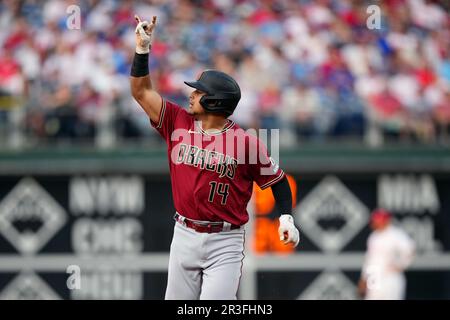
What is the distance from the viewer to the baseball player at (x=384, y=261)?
1151 cm

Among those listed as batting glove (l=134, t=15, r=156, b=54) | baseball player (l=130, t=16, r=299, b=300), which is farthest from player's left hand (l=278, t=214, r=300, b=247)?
batting glove (l=134, t=15, r=156, b=54)

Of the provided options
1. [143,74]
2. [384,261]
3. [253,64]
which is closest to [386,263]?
[384,261]

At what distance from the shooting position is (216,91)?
18.7ft

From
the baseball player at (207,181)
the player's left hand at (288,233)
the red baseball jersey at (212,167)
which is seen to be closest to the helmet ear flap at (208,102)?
the baseball player at (207,181)

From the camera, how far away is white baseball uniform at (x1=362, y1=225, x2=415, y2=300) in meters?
11.6

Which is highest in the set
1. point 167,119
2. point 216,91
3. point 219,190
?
point 216,91

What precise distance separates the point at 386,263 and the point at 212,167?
6.37 meters

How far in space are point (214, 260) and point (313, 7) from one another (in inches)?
298

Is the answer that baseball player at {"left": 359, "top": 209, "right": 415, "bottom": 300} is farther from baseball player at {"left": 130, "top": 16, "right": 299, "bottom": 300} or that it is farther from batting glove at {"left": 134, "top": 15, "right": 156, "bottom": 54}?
batting glove at {"left": 134, "top": 15, "right": 156, "bottom": 54}

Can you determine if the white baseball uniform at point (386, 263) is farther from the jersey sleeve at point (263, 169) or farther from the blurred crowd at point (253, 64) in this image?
the jersey sleeve at point (263, 169)

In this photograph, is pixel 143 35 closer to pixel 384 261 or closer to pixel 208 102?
pixel 208 102

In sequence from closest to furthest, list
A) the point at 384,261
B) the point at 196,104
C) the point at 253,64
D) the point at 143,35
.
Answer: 1. the point at 143,35
2. the point at 196,104
3. the point at 384,261
4. the point at 253,64

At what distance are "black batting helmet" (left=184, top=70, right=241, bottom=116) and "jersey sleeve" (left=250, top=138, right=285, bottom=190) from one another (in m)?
0.26

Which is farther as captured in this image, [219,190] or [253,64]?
[253,64]
